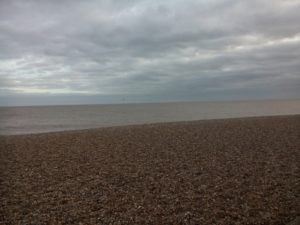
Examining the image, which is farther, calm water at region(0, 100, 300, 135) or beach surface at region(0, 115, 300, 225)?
calm water at region(0, 100, 300, 135)

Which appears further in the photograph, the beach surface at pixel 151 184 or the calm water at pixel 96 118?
the calm water at pixel 96 118

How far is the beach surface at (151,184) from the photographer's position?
6629 millimetres

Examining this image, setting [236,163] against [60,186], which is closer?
[60,186]

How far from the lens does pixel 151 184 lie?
29.1 feet

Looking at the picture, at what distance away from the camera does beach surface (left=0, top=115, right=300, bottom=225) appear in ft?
21.7

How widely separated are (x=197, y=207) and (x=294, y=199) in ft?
7.91

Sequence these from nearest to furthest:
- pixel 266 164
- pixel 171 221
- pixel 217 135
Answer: pixel 171 221 < pixel 266 164 < pixel 217 135

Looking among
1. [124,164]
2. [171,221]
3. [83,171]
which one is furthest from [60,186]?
[171,221]

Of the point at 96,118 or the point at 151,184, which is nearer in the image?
the point at 151,184

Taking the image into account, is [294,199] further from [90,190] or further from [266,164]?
[90,190]

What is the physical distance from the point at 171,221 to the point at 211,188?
8.14 ft

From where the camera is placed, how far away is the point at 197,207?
702cm

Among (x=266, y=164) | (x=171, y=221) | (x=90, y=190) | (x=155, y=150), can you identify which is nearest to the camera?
(x=171, y=221)

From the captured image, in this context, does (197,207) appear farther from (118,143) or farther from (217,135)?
(217,135)
